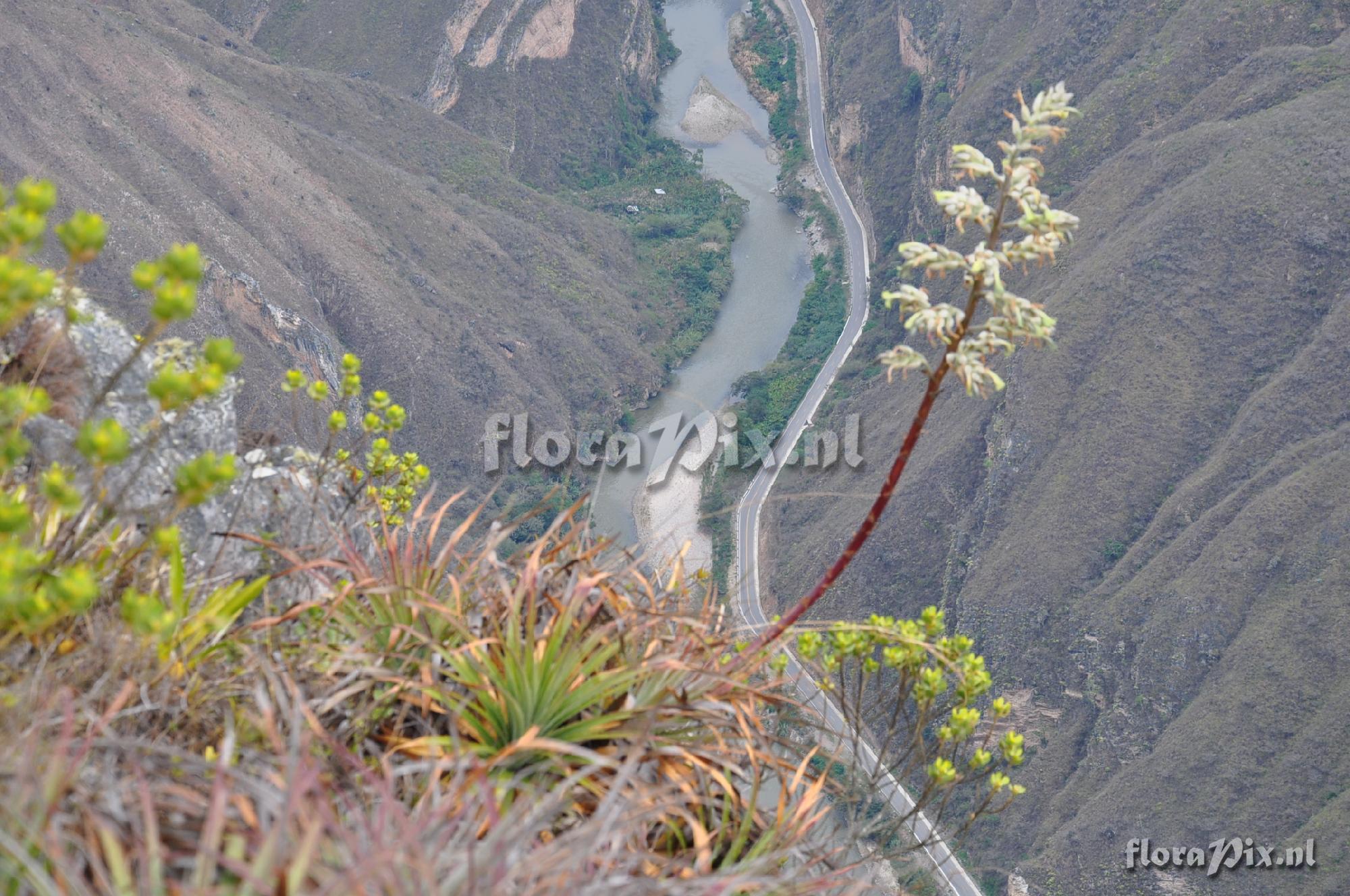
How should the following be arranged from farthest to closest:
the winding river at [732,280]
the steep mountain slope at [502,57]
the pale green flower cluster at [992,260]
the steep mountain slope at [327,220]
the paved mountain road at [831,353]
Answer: the steep mountain slope at [502,57] < the winding river at [732,280] < the steep mountain slope at [327,220] < the paved mountain road at [831,353] < the pale green flower cluster at [992,260]

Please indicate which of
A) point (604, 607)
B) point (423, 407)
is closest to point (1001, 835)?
point (423, 407)

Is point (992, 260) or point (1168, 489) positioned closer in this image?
point (992, 260)

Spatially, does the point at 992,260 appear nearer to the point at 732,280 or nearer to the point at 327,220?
the point at 327,220

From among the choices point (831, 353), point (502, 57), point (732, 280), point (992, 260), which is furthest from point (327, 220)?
point (992, 260)

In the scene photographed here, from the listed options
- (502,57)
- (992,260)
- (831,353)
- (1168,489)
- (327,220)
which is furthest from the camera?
(502,57)

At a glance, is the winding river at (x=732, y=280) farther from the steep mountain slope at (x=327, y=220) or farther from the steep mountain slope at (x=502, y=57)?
the steep mountain slope at (x=502, y=57)

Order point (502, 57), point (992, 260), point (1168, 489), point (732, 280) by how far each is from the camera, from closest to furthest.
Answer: point (992, 260)
point (1168, 489)
point (732, 280)
point (502, 57)

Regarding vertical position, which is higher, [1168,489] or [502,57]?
[502,57]

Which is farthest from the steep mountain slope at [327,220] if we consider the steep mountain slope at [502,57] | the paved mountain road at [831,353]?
the paved mountain road at [831,353]
